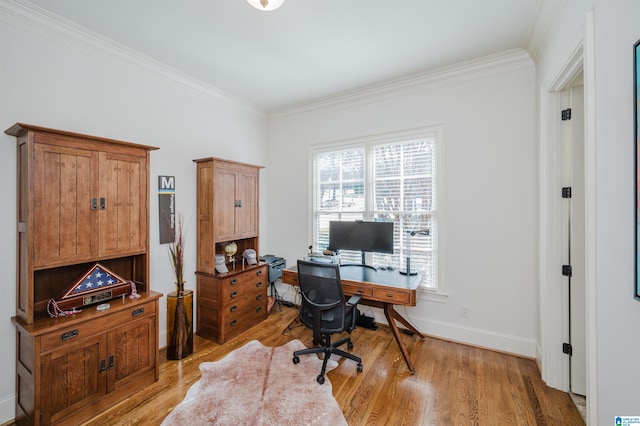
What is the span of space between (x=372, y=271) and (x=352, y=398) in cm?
134

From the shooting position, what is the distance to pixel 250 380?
2307 mm

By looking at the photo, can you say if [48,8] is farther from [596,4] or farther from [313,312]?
[596,4]

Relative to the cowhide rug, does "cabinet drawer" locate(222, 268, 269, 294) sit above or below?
above

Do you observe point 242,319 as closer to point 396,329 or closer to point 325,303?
point 325,303

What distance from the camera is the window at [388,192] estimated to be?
3174 mm

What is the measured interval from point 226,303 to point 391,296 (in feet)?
6.12

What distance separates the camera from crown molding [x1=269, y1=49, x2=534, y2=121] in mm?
2707

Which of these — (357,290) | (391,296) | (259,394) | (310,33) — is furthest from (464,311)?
(310,33)

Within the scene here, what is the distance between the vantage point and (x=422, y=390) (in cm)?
221

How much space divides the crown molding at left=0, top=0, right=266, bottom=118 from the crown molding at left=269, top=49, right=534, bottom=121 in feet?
5.27

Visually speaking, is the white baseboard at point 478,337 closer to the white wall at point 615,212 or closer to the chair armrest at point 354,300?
the chair armrest at point 354,300

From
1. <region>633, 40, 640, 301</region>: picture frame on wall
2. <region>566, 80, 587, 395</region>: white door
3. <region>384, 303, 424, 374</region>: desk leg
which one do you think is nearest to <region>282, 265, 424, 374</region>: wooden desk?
<region>384, 303, 424, 374</region>: desk leg

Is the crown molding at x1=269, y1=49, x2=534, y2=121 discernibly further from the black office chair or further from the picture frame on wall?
the black office chair

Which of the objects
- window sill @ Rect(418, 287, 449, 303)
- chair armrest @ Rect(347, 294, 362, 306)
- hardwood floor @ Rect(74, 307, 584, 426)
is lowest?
hardwood floor @ Rect(74, 307, 584, 426)
